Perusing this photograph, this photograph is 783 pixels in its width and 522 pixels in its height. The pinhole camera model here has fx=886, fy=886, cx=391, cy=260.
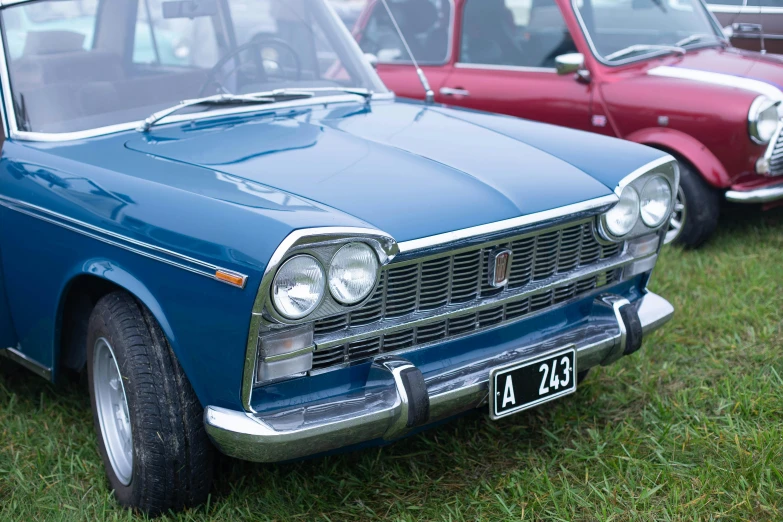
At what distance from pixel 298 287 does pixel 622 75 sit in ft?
11.7

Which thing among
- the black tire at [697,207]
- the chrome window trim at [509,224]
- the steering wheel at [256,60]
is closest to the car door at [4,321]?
the steering wheel at [256,60]

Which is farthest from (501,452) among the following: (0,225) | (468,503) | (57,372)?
(0,225)

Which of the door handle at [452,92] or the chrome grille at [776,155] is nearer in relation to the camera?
the chrome grille at [776,155]

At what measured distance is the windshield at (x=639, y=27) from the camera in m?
5.28

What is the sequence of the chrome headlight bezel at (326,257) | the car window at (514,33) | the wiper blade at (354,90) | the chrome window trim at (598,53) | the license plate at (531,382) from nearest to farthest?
the chrome headlight bezel at (326,257) < the license plate at (531,382) < the wiper blade at (354,90) < the chrome window trim at (598,53) < the car window at (514,33)

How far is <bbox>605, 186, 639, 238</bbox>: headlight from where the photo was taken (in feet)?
9.30

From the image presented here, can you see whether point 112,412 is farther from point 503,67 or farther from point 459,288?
point 503,67

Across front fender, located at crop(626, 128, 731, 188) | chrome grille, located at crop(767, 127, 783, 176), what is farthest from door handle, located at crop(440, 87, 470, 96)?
chrome grille, located at crop(767, 127, 783, 176)

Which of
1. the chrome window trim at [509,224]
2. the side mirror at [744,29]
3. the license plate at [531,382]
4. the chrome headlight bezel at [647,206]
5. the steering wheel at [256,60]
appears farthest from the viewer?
the side mirror at [744,29]

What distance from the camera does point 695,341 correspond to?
3.71 m

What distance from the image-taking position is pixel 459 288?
8.25 ft

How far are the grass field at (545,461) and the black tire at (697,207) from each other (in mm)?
1245

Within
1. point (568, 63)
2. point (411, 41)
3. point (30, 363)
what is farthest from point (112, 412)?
point (411, 41)

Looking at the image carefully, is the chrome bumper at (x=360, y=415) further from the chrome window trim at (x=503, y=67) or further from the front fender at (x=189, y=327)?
the chrome window trim at (x=503, y=67)
